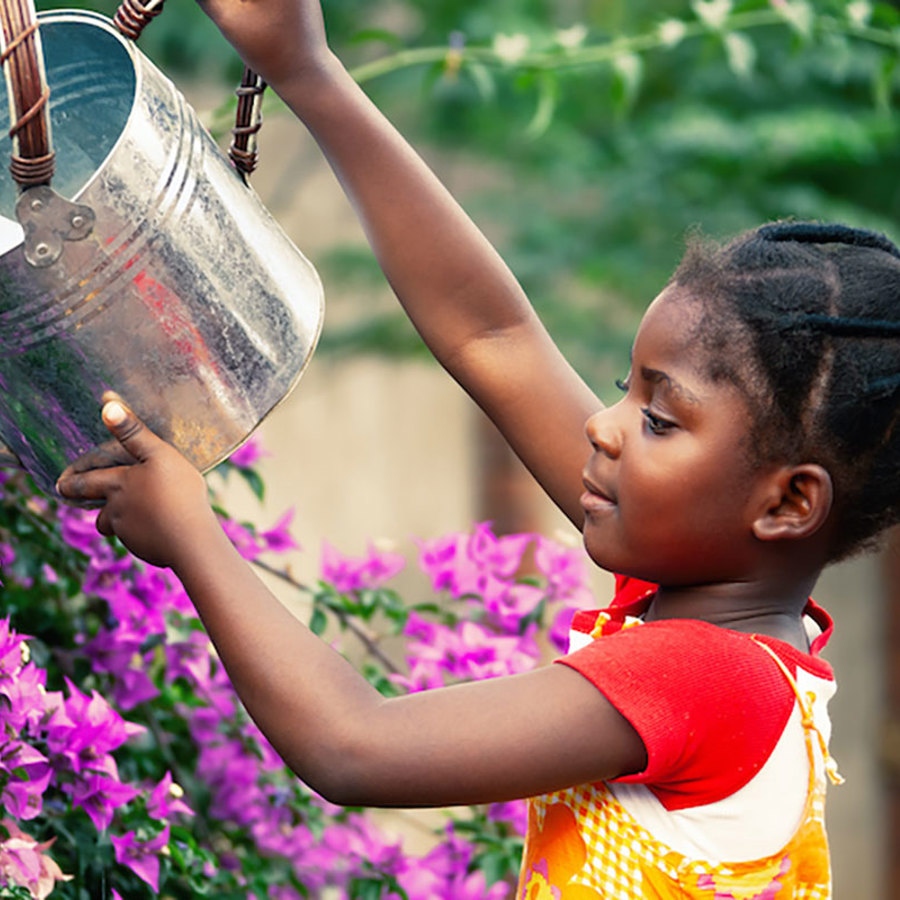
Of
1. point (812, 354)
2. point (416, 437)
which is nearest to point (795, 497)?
point (812, 354)

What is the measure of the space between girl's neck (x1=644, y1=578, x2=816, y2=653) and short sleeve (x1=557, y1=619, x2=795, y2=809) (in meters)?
0.04

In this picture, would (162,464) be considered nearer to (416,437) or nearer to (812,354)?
(812,354)

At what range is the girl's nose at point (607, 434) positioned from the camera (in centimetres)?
119

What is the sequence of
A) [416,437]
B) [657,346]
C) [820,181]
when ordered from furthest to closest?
1. [416,437]
2. [820,181]
3. [657,346]

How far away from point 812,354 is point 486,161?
182 inches

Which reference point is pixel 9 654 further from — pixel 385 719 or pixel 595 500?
pixel 595 500

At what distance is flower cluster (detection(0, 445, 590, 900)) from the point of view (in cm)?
148

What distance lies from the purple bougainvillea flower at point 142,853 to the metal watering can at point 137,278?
0.40 metres

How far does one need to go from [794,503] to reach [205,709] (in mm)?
1041

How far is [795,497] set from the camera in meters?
1.16

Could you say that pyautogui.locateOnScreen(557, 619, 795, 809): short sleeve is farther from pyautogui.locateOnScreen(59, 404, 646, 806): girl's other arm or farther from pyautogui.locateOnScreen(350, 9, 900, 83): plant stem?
pyautogui.locateOnScreen(350, 9, 900, 83): plant stem

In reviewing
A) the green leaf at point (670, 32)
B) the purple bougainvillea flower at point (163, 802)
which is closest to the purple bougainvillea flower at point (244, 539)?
the purple bougainvillea flower at point (163, 802)

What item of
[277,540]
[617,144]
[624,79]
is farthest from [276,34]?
[617,144]

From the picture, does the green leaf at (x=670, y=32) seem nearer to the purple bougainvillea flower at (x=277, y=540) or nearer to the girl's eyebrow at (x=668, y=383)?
the purple bougainvillea flower at (x=277, y=540)
